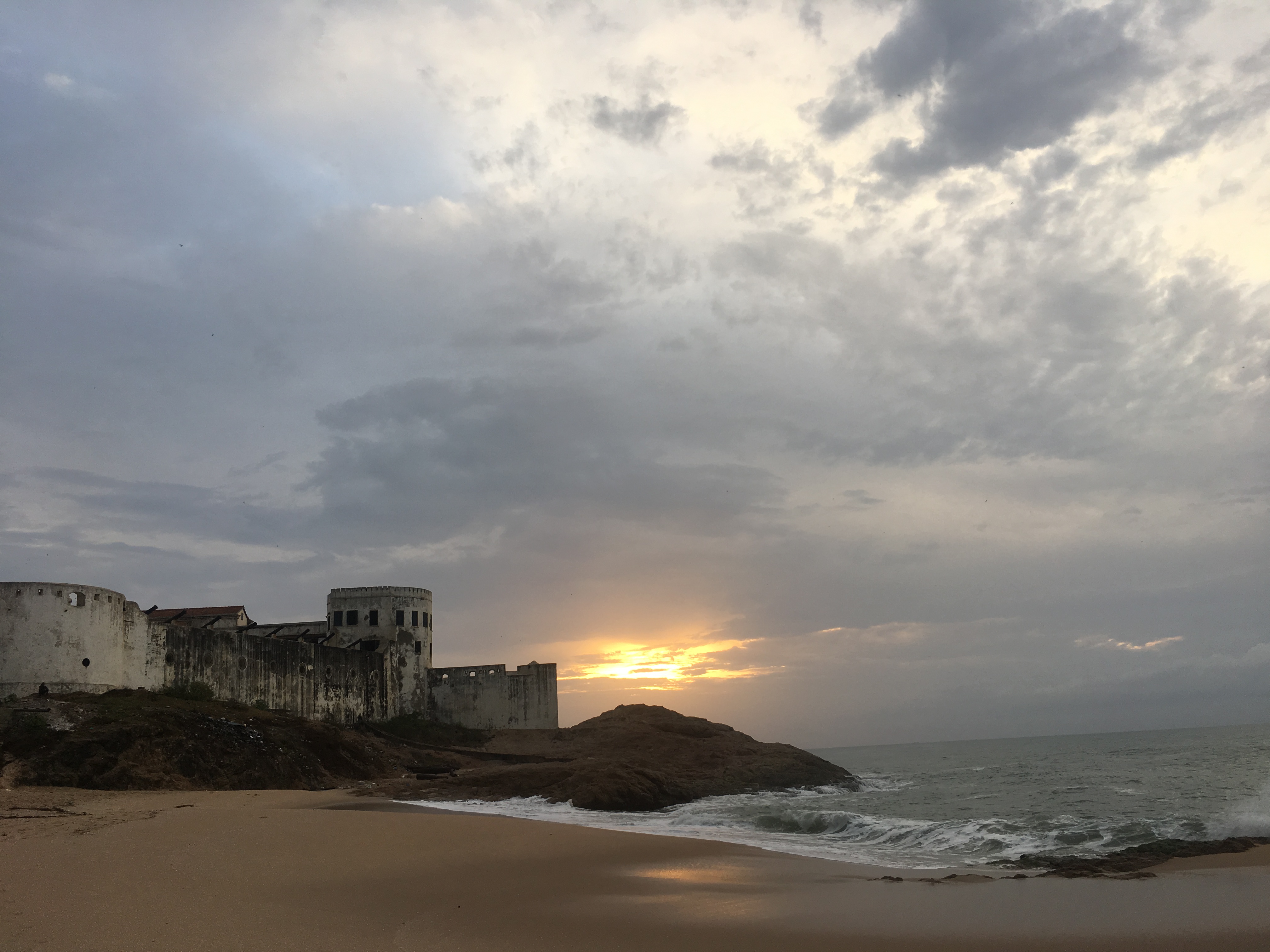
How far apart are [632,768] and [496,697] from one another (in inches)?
902

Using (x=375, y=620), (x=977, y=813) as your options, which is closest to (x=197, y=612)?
(x=375, y=620)

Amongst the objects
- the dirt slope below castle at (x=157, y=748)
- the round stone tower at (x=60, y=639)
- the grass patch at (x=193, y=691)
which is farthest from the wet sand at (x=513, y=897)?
the grass patch at (x=193, y=691)

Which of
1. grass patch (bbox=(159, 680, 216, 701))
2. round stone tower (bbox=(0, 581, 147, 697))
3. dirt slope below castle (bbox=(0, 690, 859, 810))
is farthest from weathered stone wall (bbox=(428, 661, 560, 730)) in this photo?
round stone tower (bbox=(0, 581, 147, 697))

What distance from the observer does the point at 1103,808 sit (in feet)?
83.0

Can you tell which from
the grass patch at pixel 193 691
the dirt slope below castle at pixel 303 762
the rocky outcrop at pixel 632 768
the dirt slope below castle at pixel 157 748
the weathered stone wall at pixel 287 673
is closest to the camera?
the dirt slope below castle at pixel 157 748

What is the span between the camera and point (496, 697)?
51.7m

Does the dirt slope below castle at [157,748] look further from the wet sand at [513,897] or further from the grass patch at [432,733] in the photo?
the grass patch at [432,733]

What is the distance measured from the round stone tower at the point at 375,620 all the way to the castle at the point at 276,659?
0.06m

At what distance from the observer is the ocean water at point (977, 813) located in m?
17.0

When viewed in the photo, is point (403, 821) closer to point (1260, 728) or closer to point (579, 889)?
point (579, 889)

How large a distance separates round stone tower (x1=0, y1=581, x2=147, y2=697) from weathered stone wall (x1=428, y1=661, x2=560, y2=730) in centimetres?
2206

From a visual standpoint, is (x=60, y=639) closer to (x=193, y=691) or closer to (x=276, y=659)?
(x=193, y=691)

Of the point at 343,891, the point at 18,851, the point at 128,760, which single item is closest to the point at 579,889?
the point at 343,891

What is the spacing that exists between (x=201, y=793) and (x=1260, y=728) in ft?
567
